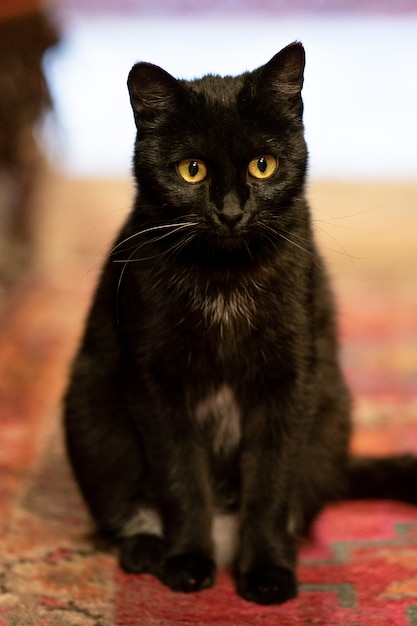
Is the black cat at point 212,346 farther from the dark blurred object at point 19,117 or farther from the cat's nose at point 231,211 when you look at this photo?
the dark blurred object at point 19,117

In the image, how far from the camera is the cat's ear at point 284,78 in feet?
4.09

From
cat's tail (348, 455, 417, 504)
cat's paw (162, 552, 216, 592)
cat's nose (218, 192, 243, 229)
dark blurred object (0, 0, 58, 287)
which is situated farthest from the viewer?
dark blurred object (0, 0, 58, 287)

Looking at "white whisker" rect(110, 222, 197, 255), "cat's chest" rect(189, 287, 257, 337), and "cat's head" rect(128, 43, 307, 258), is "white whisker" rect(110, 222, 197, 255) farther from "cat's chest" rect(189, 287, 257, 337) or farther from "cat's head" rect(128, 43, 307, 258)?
"cat's chest" rect(189, 287, 257, 337)

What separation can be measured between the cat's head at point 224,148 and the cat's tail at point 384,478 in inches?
22.4

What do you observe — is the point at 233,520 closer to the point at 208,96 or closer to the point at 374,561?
the point at 374,561

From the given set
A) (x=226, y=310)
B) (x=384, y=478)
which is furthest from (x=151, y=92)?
(x=384, y=478)

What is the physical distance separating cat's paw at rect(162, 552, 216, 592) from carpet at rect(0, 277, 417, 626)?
0.06 ft

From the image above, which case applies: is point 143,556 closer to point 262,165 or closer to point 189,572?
point 189,572

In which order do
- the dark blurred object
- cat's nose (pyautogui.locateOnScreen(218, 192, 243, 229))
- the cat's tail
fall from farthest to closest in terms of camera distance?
the dark blurred object < the cat's tail < cat's nose (pyautogui.locateOnScreen(218, 192, 243, 229))

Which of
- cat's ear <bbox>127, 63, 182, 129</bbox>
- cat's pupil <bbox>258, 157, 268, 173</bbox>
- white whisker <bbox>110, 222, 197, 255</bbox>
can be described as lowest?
white whisker <bbox>110, 222, 197, 255</bbox>

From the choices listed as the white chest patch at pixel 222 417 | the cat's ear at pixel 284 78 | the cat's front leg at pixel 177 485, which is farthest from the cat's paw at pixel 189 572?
the cat's ear at pixel 284 78

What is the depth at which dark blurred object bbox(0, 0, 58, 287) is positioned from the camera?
2.90 metres

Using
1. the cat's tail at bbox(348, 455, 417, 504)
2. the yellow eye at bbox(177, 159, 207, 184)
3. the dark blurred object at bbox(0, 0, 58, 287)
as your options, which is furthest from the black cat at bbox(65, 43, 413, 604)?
the dark blurred object at bbox(0, 0, 58, 287)

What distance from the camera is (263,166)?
1.22m
